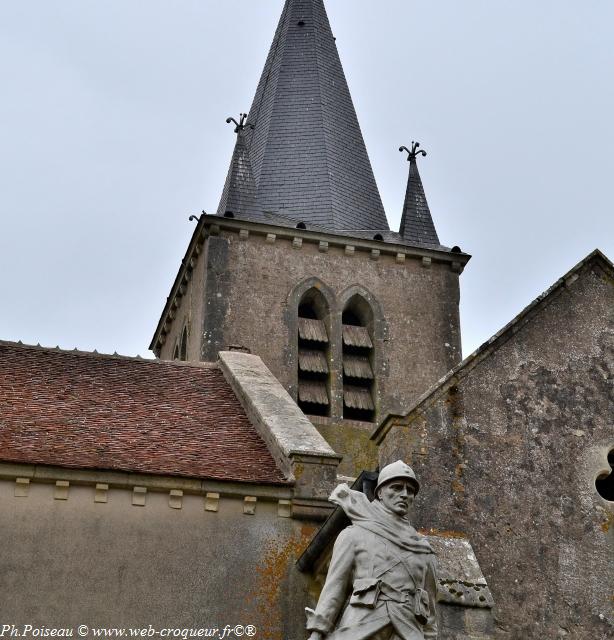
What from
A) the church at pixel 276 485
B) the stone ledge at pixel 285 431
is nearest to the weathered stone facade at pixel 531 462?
the church at pixel 276 485

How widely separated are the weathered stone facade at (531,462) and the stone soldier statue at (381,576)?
246 inches

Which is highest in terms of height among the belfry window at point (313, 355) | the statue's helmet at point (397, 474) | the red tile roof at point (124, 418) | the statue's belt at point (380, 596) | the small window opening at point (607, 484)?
the belfry window at point (313, 355)

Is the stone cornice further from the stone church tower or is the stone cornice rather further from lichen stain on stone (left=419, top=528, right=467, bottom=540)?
lichen stain on stone (left=419, top=528, right=467, bottom=540)

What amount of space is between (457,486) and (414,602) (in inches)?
277

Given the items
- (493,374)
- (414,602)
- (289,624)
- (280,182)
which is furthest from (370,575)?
(280,182)

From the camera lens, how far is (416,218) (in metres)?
28.3

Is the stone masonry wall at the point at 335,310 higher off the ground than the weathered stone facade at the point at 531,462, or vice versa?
the stone masonry wall at the point at 335,310

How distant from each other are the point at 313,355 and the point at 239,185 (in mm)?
4604

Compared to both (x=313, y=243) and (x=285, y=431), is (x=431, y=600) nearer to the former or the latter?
(x=285, y=431)

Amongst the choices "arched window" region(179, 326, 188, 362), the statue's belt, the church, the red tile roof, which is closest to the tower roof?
"arched window" region(179, 326, 188, 362)

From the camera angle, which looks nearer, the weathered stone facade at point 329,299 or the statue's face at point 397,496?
the statue's face at point 397,496

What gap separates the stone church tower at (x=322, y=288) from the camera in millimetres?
24719

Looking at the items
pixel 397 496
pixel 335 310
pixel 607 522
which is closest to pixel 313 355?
pixel 335 310

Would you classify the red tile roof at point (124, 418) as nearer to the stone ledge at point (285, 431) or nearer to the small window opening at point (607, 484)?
the stone ledge at point (285, 431)
